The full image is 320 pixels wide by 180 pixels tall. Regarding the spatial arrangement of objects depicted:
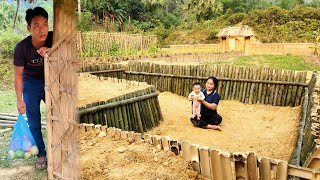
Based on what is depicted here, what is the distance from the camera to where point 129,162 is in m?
3.81

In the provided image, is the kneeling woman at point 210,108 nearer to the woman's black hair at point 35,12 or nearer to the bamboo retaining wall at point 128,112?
Answer: the bamboo retaining wall at point 128,112

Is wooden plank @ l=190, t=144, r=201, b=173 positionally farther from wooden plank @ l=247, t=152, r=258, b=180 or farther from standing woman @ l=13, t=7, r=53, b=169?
standing woman @ l=13, t=7, r=53, b=169

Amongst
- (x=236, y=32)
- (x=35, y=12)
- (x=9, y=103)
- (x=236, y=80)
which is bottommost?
(x=9, y=103)

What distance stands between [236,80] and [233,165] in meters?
6.89

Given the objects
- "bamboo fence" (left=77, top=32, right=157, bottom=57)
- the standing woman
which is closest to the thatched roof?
"bamboo fence" (left=77, top=32, right=157, bottom=57)

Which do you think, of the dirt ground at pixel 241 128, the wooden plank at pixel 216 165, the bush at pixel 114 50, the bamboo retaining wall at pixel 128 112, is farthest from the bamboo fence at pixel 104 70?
the wooden plank at pixel 216 165

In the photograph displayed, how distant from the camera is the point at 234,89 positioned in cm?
1010

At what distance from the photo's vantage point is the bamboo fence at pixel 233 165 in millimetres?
2990

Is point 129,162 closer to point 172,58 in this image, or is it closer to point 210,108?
point 210,108

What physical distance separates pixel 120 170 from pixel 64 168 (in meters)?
0.60

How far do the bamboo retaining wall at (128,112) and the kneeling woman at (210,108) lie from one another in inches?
39.2

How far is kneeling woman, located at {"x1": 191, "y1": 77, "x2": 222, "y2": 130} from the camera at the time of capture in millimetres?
7156

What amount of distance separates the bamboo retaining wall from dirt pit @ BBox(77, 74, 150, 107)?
644mm

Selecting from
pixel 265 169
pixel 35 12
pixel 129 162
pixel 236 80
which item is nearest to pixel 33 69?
pixel 35 12
